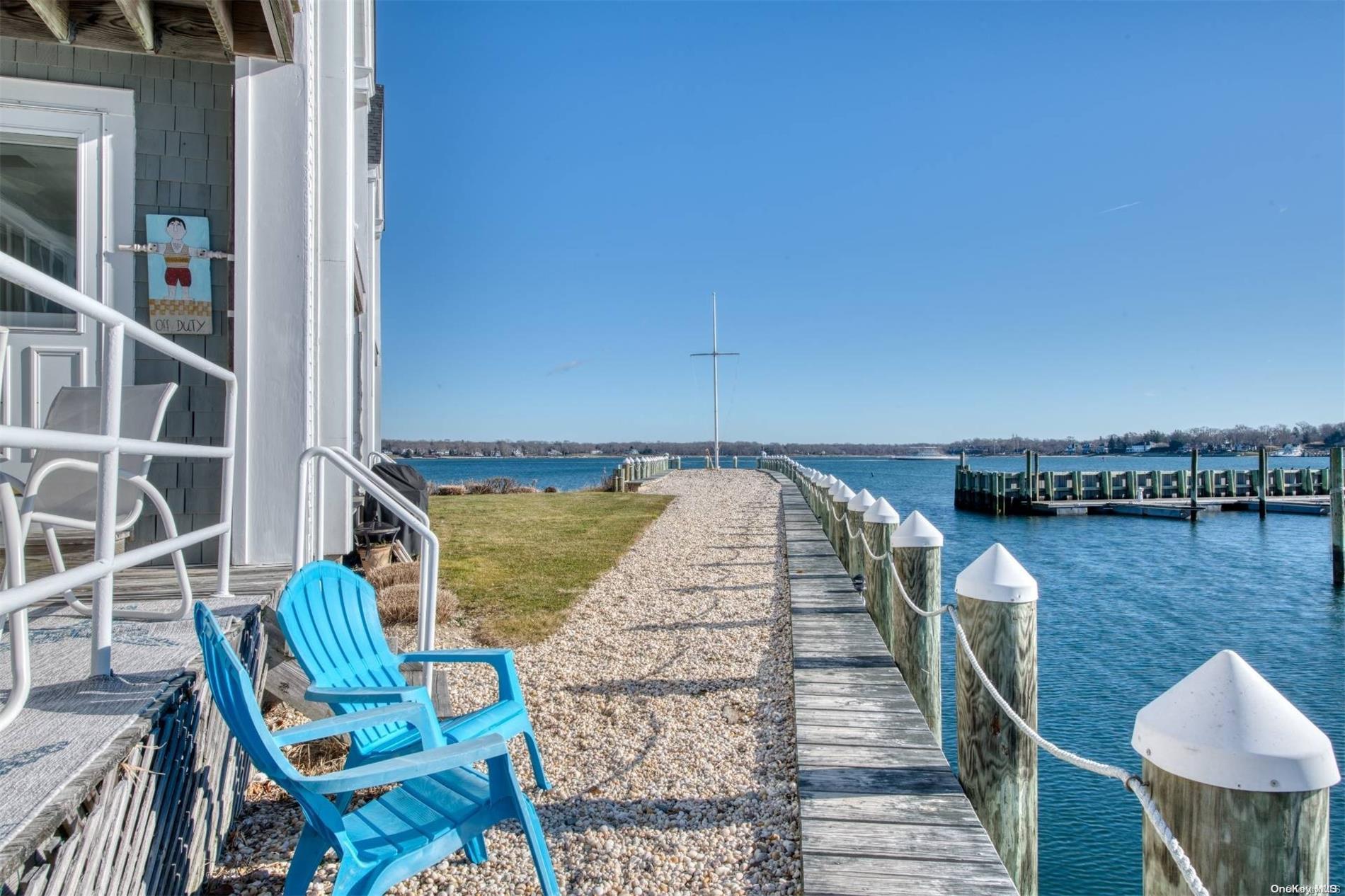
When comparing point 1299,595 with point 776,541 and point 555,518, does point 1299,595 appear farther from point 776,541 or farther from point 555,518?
point 555,518

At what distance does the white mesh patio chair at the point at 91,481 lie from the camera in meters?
2.99

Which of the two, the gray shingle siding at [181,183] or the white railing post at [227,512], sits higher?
the gray shingle siding at [181,183]

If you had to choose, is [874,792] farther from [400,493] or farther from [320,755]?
[400,493]

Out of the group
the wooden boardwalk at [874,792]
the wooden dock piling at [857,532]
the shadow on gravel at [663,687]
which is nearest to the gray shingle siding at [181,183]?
the shadow on gravel at [663,687]

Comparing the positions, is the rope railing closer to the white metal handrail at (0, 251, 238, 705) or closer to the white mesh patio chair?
the white metal handrail at (0, 251, 238, 705)

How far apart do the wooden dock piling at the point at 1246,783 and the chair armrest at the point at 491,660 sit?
2.16 m

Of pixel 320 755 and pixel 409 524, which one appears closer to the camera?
pixel 409 524

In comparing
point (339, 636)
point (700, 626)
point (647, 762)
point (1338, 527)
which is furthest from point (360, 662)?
point (1338, 527)

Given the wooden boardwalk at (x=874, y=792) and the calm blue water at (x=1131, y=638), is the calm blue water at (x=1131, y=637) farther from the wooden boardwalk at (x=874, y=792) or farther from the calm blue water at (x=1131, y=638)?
the wooden boardwalk at (x=874, y=792)

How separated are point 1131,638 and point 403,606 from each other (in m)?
9.88

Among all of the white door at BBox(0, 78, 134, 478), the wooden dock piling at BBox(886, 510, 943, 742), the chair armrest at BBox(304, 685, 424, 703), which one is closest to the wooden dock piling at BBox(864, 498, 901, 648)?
the wooden dock piling at BBox(886, 510, 943, 742)

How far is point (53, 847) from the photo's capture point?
1673mm

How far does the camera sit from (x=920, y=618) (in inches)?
162

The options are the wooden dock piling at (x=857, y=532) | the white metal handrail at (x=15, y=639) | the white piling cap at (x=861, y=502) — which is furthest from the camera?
the wooden dock piling at (x=857, y=532)
